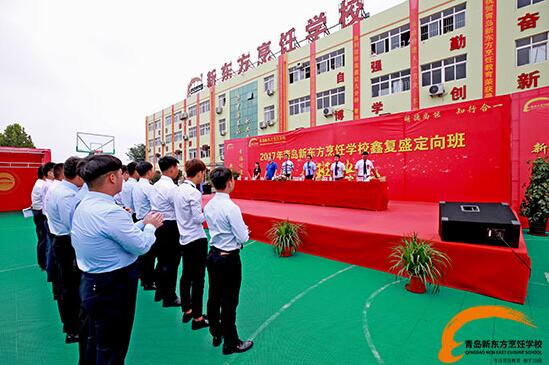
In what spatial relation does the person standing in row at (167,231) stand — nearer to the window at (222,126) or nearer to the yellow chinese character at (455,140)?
the yellow chinese character at (455,140)

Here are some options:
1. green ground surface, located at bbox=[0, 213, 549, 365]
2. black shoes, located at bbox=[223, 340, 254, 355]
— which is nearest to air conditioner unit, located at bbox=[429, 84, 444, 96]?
green ground surface, located at bbox=[0, 213, 549, 365]

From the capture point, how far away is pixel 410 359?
188cm

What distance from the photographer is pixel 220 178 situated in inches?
76.4

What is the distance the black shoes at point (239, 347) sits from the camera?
1952 millimetres

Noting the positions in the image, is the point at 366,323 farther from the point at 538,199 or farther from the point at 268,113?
the point at 268,113

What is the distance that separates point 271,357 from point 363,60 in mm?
13835

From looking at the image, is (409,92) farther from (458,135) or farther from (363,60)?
(458,135)

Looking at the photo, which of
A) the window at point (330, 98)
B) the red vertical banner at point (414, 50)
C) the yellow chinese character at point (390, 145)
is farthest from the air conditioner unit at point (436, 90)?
the yellow chinese character at point (390, 145)

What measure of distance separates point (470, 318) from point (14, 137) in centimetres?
3286

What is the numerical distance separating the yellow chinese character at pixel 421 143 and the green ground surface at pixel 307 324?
455cm

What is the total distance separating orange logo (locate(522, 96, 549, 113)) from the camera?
5551 millimetres

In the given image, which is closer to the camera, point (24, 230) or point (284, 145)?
point (24, 230)

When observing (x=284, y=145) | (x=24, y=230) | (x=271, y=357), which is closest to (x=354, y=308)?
(x=271, y=357)

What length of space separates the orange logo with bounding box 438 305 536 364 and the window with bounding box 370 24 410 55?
481 inches
